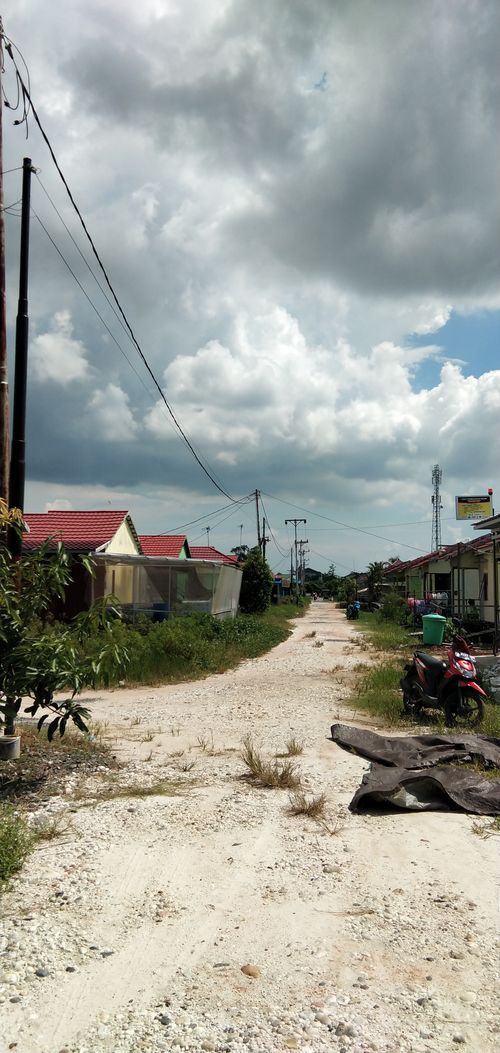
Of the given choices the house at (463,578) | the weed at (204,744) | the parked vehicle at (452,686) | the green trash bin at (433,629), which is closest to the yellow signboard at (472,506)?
the house at (463,578)

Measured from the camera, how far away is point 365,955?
3.52 metres

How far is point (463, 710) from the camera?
30.1ft

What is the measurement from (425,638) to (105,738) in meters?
11.5

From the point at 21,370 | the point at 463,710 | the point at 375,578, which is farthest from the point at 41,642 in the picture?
the point at 375,578

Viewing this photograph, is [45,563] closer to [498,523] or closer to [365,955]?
[365,955]

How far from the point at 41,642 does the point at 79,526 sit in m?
19.0

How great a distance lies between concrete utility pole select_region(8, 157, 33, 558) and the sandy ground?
3.44 meters

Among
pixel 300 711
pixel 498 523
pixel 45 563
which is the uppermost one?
pixel 498 523

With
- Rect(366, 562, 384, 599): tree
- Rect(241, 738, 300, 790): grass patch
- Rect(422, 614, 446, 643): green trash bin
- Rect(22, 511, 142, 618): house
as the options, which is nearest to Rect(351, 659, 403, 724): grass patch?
Rect(241, 738, 300, 790): grass patch

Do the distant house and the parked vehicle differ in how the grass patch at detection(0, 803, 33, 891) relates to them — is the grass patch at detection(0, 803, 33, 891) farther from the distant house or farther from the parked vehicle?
the distant house

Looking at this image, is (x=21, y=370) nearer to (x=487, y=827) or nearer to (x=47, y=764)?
(x=47, y=764)

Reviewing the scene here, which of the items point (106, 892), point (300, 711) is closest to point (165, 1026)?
point (106, 892)

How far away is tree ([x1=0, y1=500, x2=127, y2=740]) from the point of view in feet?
18.9

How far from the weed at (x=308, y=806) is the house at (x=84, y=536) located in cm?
1563
